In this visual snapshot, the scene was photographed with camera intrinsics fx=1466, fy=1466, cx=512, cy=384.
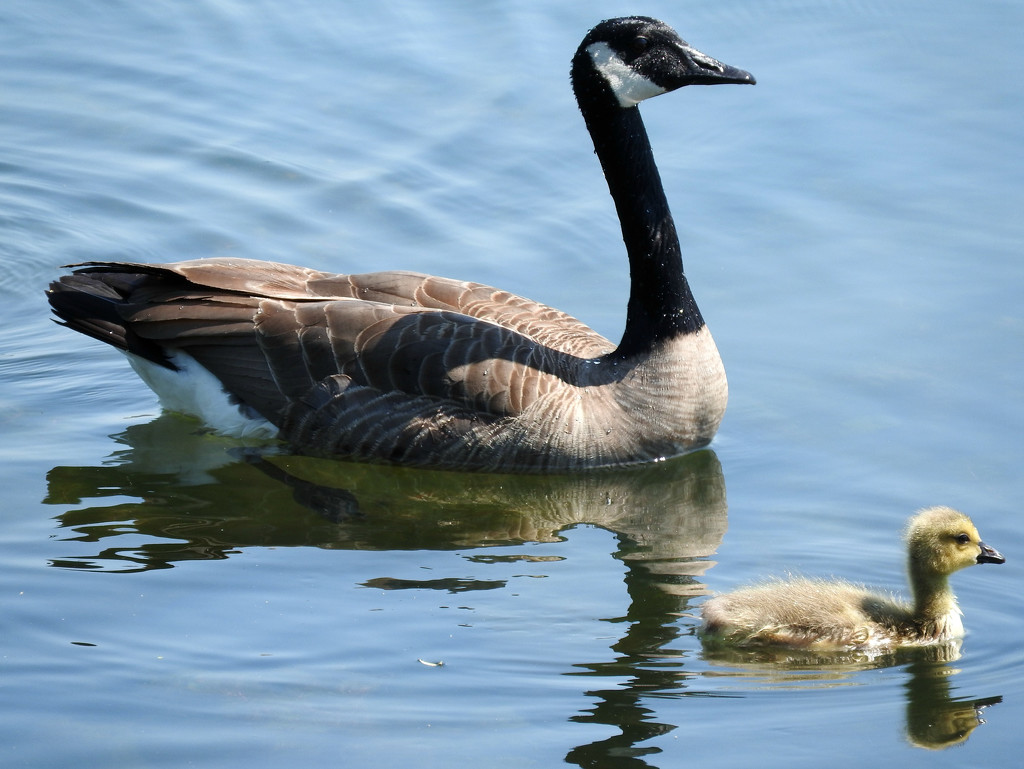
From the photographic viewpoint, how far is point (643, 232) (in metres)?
9.34

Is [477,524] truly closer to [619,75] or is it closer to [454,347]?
[454,347]

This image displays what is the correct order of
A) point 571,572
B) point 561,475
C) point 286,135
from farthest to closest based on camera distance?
point 286,135 → point 561,475 → point 571,572

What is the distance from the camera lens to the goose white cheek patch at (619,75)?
9.08 meters

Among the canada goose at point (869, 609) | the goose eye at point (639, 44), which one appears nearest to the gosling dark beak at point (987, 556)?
the canada goose at point (869, 609)

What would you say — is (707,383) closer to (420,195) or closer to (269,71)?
(420,195)

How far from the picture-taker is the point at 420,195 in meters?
12.1

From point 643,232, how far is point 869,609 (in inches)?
130

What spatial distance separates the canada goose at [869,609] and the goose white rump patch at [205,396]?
12.0 feet

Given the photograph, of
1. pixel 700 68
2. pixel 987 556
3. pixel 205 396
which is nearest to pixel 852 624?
pixel 987 556

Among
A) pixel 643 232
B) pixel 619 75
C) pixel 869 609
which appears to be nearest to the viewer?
pixel 869 609

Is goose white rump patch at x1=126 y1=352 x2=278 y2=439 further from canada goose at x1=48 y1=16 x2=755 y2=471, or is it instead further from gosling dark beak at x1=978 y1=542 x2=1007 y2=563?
gosling dark beak at x1=978 y1=542 x2=1007 y2=563

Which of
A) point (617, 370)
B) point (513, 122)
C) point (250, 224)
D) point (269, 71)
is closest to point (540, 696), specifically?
point (617, 370)

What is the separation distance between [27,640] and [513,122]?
748cm

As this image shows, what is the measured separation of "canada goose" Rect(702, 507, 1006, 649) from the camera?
672 centimetres
